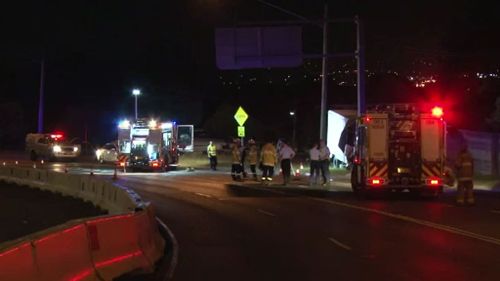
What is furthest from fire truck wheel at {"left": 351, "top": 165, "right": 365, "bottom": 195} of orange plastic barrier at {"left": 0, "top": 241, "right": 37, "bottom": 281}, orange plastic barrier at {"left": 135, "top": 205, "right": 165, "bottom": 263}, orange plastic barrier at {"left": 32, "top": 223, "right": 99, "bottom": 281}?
orange plastic barrier at {"left": 0, "top": 241, "right": 37, "bottom": 281}

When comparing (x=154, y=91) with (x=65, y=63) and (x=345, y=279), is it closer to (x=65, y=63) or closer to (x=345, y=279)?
(x=65, y=63)

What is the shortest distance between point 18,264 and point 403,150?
1841 cm

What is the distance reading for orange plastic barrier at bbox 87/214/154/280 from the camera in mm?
8875

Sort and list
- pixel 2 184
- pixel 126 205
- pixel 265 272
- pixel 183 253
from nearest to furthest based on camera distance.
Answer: pixel 265 272 → pixel 183 253 → pixel 126 205 → pixel 2 184

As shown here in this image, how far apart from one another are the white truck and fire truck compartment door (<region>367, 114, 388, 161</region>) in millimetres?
33781

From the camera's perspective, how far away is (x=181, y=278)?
990 centimetres

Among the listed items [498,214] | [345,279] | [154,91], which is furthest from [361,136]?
[154,91]

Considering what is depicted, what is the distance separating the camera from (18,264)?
21.4 ft

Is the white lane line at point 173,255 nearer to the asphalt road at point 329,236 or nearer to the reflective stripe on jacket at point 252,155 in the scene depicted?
the asphalt road at point 329,236

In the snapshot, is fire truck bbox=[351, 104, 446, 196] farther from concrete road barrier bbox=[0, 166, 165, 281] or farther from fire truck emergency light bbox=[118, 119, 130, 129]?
fire truck emergency light bbox=[118, 119, 130, 129]

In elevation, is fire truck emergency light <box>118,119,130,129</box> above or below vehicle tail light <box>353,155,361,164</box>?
above

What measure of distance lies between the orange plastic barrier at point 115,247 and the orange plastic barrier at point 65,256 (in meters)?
0.26

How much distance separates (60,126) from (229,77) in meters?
29.5

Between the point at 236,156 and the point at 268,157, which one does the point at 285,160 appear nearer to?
the point at 268,157
